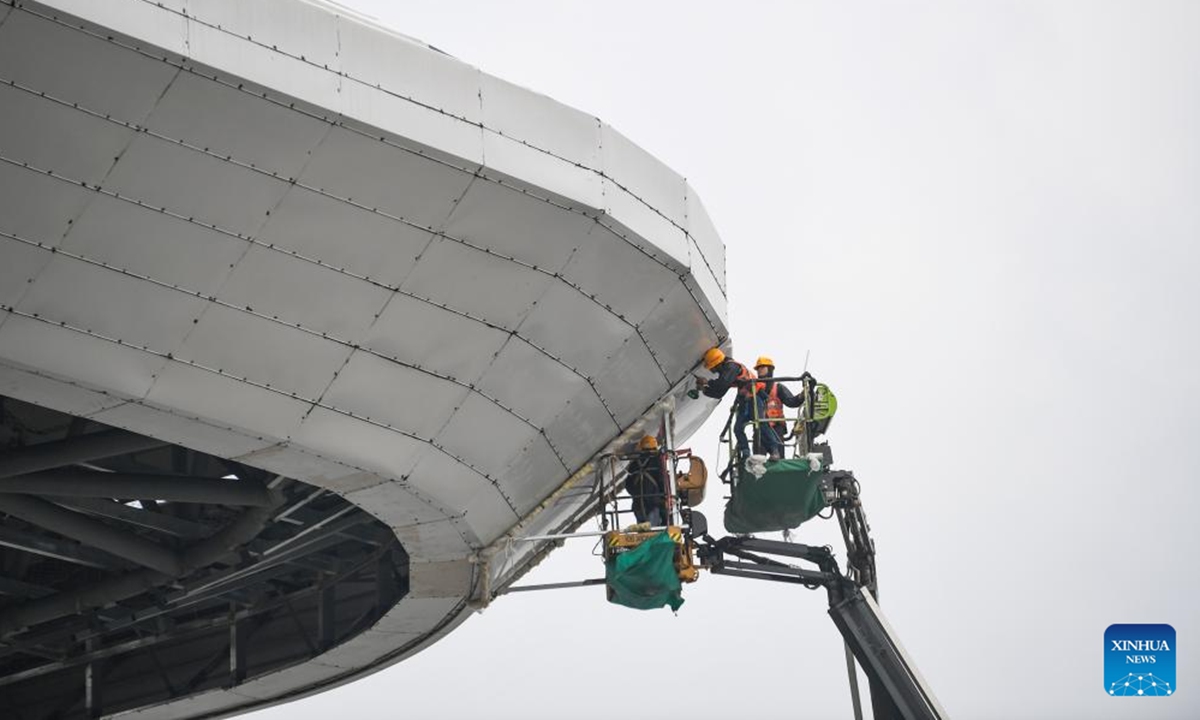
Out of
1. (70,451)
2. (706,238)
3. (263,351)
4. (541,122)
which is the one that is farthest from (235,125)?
(706,238)

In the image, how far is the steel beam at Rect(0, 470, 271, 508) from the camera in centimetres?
2436

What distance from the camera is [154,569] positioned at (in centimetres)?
2856

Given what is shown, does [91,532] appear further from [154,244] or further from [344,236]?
[344,236]

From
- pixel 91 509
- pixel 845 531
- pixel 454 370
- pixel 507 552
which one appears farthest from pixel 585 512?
pixel 91 509

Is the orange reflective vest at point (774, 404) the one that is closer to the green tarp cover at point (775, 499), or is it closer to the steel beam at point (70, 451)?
the green tarp cover at point (775, 499)

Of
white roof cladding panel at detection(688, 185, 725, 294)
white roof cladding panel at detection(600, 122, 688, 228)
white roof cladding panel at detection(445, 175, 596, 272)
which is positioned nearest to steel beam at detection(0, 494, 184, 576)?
white roof cladding panel at detection(445, 175, 596, 272)

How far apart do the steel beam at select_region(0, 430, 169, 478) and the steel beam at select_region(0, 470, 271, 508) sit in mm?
762

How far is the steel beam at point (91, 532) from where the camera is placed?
25.3 meters

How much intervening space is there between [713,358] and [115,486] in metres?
10.6

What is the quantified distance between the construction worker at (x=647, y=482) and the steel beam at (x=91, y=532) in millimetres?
9199

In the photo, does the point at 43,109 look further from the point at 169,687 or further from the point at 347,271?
the point at 169,687

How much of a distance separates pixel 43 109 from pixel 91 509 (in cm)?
1052

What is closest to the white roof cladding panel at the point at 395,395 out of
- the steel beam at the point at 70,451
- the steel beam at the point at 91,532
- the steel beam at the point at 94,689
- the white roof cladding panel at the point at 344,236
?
the white roof cladding panel at the point at 344,236

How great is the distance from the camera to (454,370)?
2239cm
